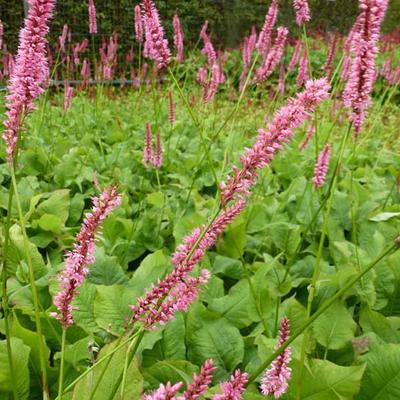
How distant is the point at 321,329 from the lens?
62.5 inches

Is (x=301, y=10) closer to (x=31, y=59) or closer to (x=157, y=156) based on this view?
(x=157, y=156)

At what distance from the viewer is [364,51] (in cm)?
104

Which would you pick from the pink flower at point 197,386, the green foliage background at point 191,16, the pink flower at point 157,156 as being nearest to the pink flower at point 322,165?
the pink flower at point 157,156

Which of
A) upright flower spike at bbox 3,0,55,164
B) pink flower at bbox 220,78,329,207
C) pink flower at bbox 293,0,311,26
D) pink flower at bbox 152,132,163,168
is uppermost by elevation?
pink flower at bbox 293,0,311,26

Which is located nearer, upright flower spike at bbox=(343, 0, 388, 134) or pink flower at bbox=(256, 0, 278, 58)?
upright flower spike at bbox=(343, 0, 388, 134)

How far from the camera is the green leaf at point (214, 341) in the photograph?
1519 mm

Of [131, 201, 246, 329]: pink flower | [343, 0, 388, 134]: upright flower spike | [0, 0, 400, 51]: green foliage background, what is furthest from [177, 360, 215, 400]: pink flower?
[0, 0, 400, 51]: green foliage background

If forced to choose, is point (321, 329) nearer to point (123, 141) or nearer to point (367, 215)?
point (367, 215)

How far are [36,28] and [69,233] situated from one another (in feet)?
5.23

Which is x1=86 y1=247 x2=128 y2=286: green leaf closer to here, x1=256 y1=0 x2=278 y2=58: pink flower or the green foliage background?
x1=256 y1=0 x2=278 y2=58: pink flower

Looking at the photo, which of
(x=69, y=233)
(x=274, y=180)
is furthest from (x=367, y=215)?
(x=69, y=233)

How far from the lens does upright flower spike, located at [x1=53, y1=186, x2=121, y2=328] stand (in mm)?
863

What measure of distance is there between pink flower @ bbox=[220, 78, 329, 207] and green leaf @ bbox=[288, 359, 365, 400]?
2.09 feet

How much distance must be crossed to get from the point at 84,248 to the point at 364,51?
0.69 meters
